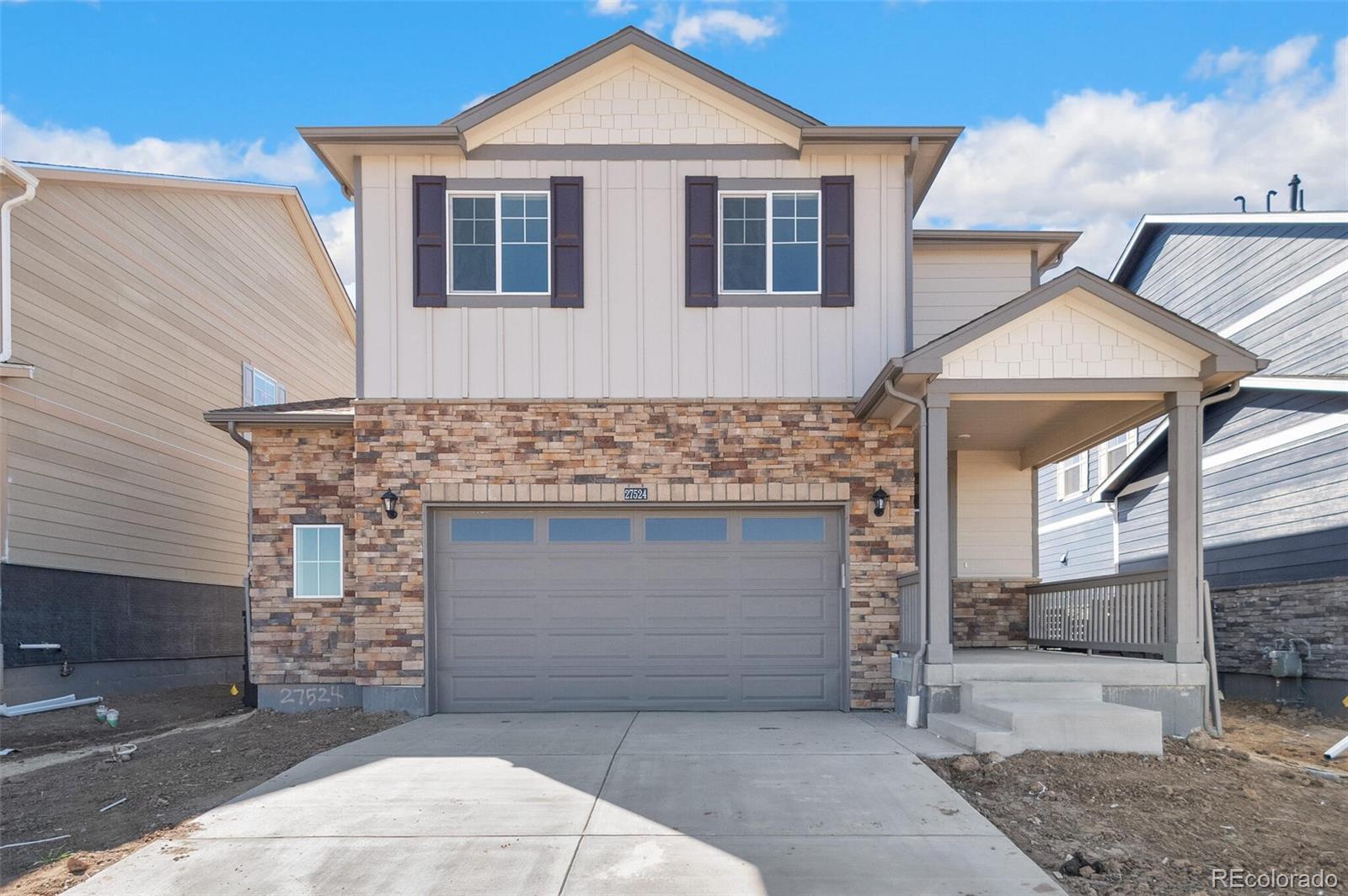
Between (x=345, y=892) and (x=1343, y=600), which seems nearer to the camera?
(x=345, y=892)

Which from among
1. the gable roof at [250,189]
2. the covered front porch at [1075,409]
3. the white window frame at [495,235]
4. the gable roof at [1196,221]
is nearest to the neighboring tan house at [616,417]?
the white window frame at [495,235]

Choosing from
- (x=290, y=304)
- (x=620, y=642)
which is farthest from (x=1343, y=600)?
(x=290, y=304)

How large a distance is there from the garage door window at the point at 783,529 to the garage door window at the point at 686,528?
252 millimetres

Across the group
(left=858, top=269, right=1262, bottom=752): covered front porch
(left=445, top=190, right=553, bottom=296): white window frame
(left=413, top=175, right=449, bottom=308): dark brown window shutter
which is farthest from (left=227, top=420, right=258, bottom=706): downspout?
(left=858, top=269, right=1262, bottom=752): covered front porch

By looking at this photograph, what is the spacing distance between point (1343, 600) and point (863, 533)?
15.8ft

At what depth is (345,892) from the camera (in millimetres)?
4965

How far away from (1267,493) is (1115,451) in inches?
155

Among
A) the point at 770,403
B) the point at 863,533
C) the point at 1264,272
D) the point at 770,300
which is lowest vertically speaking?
the point at 863,533

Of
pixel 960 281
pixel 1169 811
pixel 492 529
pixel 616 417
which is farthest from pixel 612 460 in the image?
pixel 1169 811

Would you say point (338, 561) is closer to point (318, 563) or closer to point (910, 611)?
point (318, 563)

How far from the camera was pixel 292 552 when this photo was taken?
423 inches

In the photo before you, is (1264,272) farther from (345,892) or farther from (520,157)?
(345,892)

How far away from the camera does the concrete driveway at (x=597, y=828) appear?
16.6 feet

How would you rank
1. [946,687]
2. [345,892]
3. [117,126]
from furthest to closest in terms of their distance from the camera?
1. [117,126]
2. [946,687]
3. [345,892]
